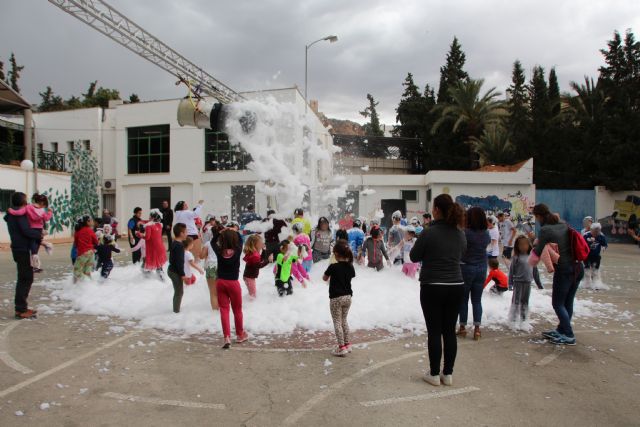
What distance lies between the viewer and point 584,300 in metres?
8.99

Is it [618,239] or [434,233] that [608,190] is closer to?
[618,239]

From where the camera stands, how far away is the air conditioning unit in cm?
2916

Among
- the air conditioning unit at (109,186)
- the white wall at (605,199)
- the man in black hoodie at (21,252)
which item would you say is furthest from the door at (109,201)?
the white wall at (605,199)

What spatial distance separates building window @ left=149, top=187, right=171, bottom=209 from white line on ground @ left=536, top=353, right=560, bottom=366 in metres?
25.2

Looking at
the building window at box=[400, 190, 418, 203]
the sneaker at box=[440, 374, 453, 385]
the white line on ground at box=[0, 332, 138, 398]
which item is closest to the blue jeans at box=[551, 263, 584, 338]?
the sneaker at box=[440, 374, 453, 385]

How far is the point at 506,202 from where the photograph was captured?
27.8 meters

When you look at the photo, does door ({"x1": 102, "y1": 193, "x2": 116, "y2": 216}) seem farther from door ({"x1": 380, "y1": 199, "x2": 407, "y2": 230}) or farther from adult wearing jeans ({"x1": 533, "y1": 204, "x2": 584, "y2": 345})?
adult wearing jeans ({"x1": 533, "y1": 204, "x2": 584, "y2": 345})

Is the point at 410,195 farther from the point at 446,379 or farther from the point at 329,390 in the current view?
the point at 329,390

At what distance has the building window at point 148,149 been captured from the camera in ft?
91.7

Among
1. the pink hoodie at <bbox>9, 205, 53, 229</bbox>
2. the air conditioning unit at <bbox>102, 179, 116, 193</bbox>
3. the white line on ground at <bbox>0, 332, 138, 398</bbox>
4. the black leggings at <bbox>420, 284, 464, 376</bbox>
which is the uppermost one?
the air conditioning unit at <bbox>102, 179, 116, 193</bbox>

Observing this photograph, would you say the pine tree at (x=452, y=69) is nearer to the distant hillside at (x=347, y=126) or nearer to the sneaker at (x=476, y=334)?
the sneaker at (x=476, y=334)

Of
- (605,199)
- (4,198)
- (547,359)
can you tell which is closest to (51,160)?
(4,198)

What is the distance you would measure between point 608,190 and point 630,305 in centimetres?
2247

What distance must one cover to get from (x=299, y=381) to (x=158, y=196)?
2534cm
